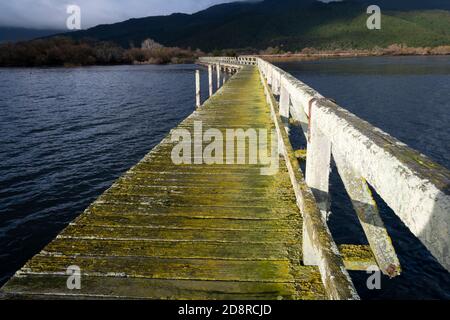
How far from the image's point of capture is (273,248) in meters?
3.59

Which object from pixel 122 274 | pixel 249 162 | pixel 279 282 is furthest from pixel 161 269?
pixel 249 162

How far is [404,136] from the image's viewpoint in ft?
61.3

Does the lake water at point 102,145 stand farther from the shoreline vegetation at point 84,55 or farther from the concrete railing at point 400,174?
the shoreline vegetation at point 84,55

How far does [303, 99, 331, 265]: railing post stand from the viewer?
3254 mm

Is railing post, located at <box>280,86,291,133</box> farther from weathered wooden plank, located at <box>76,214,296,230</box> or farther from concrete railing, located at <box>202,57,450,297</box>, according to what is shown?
weathered wooden plank, located at <box>76,214,296,230</box>

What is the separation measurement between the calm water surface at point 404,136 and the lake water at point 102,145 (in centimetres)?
3

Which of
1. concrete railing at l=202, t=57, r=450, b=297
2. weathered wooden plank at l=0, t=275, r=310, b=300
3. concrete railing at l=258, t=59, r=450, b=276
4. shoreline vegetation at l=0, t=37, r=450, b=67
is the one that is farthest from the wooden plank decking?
shoreline vegetation at l=0, t=37, r=450, b=67

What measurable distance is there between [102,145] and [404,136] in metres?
16.1

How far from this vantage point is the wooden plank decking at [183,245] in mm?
2980

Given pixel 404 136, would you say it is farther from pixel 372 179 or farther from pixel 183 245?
pixel 372 179

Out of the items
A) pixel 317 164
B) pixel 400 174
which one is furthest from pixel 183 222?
pixel 400 174

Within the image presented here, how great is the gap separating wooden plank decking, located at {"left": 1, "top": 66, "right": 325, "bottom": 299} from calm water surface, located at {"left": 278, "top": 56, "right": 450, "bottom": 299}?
407cm
